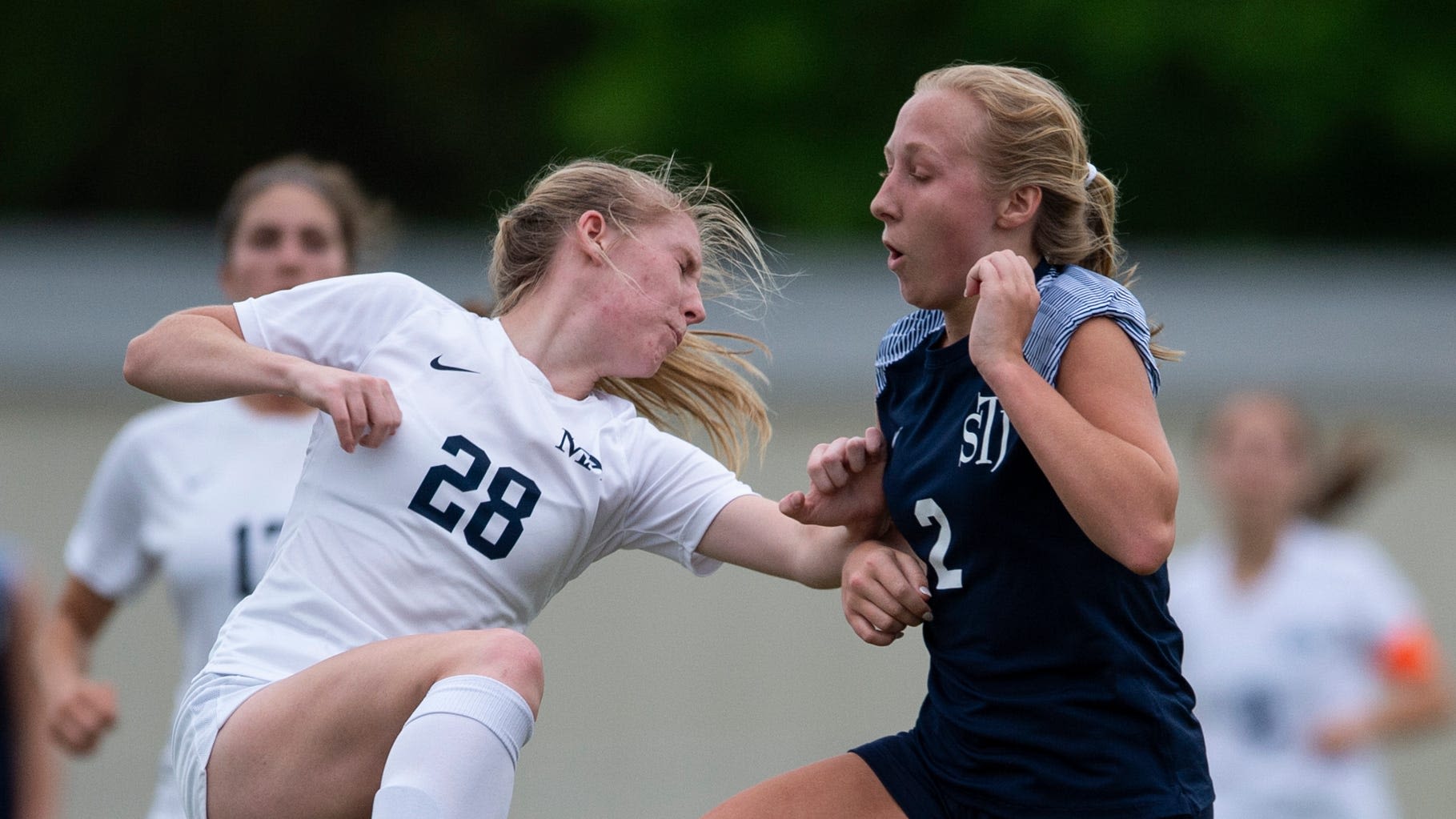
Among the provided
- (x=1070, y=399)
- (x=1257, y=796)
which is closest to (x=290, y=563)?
(x=1070, y=399)

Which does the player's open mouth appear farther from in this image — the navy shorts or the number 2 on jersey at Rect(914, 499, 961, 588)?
the navy shorts

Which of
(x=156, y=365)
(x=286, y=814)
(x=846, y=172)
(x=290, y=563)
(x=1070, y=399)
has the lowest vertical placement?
(x=286, y=814)

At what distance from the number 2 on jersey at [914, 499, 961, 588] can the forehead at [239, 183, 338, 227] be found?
1906 millimetres

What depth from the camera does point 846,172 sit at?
11.1m

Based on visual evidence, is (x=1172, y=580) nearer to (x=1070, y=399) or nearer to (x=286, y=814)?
(x=1070, y=399)

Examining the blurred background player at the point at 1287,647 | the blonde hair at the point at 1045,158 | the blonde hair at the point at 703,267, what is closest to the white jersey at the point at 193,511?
the blonde hair at the point at 703,267

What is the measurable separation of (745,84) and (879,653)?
5070 millimetres

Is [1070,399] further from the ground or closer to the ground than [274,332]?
further from the ground

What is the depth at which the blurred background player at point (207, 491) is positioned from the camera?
12.6 ft

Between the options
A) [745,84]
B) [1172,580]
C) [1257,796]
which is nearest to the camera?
[1257,796]

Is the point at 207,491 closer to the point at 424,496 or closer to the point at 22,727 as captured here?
the point at 22,727

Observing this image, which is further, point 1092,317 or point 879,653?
point 879,653

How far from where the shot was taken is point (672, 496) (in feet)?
10.3

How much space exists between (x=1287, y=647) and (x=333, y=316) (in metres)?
3.64
